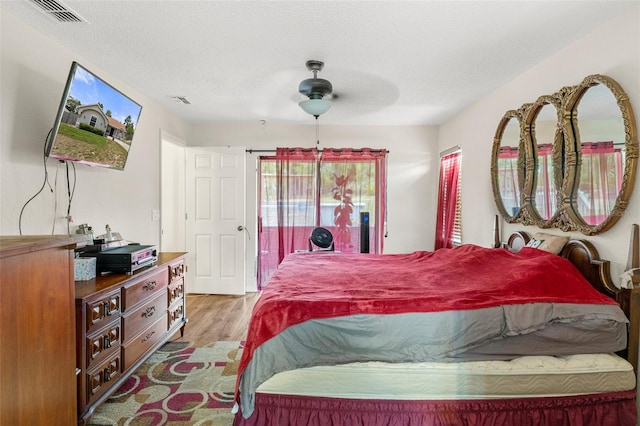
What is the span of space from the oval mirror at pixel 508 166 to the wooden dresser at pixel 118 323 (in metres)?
3.04

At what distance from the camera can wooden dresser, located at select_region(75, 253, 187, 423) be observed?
1758 mm

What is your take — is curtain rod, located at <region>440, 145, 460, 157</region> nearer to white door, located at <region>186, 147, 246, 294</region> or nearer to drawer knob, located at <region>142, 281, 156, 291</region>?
white door, located at <region>186, 147, 246, 294</region>

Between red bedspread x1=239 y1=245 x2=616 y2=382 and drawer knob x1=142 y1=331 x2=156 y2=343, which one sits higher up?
red bedspread x1=239 y1=245 x2=616 y2=382

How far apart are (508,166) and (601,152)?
917 millimetres

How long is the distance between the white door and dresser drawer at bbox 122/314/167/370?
1.72 meters

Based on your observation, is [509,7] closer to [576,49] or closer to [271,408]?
[576,49]

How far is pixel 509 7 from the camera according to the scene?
1.78m

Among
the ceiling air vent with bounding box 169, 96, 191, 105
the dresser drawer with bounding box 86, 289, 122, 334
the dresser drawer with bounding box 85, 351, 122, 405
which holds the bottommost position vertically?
the dresser drawer with bounding box 85, 351, 122, 405

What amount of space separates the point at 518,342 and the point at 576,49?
6.40 ft

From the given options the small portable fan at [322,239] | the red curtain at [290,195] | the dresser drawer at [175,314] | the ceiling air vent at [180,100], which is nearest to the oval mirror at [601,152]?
the small portable fan at [322,239]

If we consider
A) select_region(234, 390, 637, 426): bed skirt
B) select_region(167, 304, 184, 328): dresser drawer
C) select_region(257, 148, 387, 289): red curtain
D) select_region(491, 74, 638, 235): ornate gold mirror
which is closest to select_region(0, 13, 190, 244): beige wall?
select_region(167, 304, 184, 328): dresser drawer

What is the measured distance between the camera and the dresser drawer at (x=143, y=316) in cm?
216

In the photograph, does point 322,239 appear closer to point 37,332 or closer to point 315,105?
point 315,105

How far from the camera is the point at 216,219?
444cm
